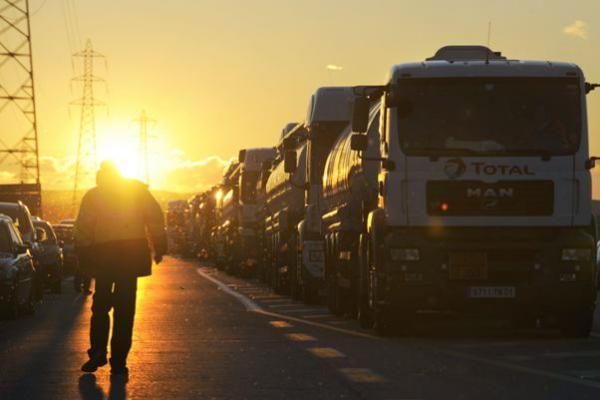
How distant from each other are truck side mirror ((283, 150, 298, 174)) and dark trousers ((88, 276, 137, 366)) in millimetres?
17212

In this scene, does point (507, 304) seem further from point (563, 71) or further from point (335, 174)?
point (335, 174)

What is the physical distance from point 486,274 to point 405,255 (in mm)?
942

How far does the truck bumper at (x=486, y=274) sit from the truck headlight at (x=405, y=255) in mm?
25

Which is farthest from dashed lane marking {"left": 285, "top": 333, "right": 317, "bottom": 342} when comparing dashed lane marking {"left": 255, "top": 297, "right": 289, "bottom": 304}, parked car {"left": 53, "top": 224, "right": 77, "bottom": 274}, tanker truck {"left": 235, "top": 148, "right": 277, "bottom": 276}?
parked car {"left": 53, "top": 224, "right": 77, "bottom": 274}

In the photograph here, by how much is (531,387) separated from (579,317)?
21.8ft

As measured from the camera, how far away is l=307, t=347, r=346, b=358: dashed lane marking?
52.3ft

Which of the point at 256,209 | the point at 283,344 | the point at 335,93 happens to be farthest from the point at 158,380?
the point at 256,209

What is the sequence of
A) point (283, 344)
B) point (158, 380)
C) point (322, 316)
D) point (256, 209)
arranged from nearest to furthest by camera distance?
point (158, 380)
point (283, 344)
point (322, 316)
point (256, 209)

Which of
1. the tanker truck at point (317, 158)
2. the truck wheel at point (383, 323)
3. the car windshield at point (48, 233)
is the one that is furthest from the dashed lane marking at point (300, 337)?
the car windshield at point (48, 233)

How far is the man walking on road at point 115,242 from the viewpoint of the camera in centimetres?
1488

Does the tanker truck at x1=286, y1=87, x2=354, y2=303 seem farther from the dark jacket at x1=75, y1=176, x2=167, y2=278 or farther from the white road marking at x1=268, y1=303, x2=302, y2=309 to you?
the dark jacket at x1=75, y1=176, x2=167, y2=278

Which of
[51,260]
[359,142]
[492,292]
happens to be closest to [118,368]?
[492,292]

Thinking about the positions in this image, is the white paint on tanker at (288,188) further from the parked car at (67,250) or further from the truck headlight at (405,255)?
the parked car at (67,250)

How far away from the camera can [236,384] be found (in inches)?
513
